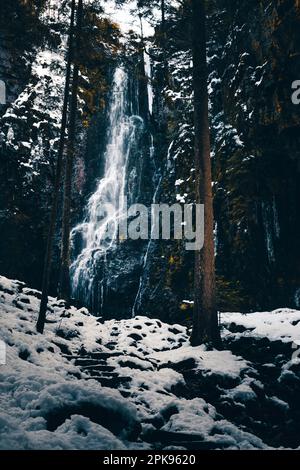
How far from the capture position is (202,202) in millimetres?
9477

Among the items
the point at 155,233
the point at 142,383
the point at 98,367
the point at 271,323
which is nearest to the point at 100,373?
the point at 98,367

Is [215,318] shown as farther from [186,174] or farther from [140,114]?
[140,114]

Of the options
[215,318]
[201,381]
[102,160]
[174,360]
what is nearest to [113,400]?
[201,381]

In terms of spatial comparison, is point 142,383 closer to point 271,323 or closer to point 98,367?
point 98,367

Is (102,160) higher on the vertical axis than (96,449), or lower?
higher

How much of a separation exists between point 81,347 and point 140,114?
16144mm

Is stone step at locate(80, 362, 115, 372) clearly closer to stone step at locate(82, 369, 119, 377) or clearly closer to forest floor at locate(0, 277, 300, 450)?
forest floor at locate(0, 277, 300, 450)

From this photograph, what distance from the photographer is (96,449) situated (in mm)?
4141

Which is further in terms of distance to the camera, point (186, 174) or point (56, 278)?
point (56, 278)

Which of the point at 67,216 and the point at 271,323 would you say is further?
the point at 67,216

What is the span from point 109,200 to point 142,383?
49.2 feet

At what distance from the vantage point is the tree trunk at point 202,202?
9133mm

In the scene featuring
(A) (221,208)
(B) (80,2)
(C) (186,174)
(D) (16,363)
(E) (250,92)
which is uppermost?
(B) (80,2)

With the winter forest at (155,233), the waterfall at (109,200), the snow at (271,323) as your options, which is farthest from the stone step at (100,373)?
the waterfall at (109,200)
